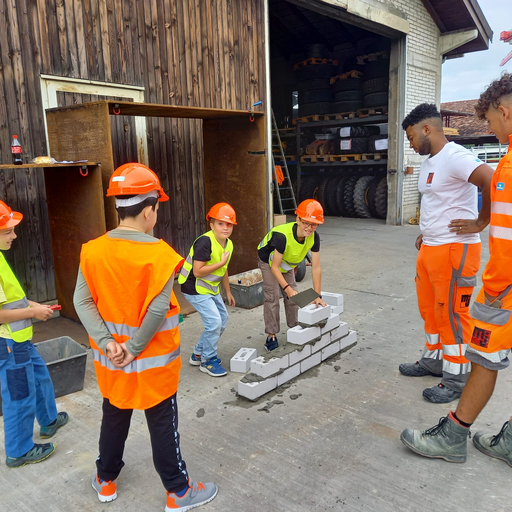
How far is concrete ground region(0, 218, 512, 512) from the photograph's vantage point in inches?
103

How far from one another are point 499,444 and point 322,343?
5.77ft

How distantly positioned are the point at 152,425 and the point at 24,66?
4.83 m

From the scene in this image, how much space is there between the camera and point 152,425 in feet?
7.90

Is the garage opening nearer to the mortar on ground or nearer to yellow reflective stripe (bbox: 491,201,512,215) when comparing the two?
the mortar on ground

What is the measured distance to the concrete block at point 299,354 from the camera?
4.06 meters

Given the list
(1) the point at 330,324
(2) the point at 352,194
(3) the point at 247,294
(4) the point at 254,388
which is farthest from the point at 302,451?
(2) the point at 352,194

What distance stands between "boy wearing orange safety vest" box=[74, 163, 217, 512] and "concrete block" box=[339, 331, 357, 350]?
258 centimetres

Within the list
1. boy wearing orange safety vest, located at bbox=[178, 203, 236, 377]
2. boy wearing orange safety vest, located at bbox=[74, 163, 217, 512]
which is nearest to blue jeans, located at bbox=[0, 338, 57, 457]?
boy wearing orange safety vest, located at bbox=[74, 163, 217, 512]

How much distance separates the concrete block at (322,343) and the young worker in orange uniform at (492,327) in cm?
136

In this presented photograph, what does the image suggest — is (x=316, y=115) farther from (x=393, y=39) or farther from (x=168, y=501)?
(x=168, y=501)

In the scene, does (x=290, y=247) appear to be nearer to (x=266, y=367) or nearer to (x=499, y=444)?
(x=266, y=367)

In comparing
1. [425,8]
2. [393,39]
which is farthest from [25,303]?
[425,8]

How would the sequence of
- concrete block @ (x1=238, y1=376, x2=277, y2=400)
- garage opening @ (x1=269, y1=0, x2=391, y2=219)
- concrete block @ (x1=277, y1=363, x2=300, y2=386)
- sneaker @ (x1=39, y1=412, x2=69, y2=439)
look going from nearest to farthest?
sneaker @ (x1=39, y1=412, x2=69, y2=439)
concrete block @ (x1=238, y1=376, x2=277, y2=400)
concrete block @ (x1=277, y1=363, x2=300, y2=386)
garage opening @ (x1=269, y1=0, x2=391, y2=219)

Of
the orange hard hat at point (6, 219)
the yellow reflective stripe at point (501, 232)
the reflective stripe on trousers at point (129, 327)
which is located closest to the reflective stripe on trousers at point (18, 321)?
the orange hard hat at point (6, 219)
